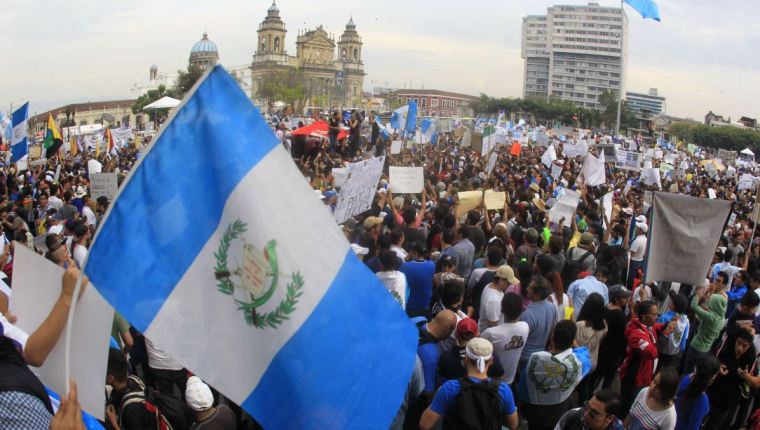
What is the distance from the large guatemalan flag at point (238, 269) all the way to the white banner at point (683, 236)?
4.21 meters

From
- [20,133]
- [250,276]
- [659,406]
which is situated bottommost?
[659,406]

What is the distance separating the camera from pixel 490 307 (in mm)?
5578

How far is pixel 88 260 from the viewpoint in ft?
7.61

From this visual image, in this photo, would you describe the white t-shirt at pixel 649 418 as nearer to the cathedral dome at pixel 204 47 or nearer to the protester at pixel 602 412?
the protester at pixel 602 412

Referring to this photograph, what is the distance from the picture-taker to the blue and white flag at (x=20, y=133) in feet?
48.8

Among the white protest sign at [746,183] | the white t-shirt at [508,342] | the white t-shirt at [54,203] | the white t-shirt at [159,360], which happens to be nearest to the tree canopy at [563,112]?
the white protest sign at [746,183]

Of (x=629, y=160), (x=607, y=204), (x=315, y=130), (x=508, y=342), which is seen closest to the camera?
(x=508, y=342)

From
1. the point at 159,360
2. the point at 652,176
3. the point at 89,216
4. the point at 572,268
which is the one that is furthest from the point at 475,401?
the point at 652,176

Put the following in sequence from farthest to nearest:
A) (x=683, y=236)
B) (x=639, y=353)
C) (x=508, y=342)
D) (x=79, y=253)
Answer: (x=79, y=253)
(x=683, y=236)
(x=639, y=353)
(x=508, y=342)

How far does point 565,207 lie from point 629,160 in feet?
41.9

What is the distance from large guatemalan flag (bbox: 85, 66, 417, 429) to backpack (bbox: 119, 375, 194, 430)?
1577mm

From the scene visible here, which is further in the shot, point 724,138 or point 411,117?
point 724,138

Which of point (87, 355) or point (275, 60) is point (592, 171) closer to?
point (87, 355)

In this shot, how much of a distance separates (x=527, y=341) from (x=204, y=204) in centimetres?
359
